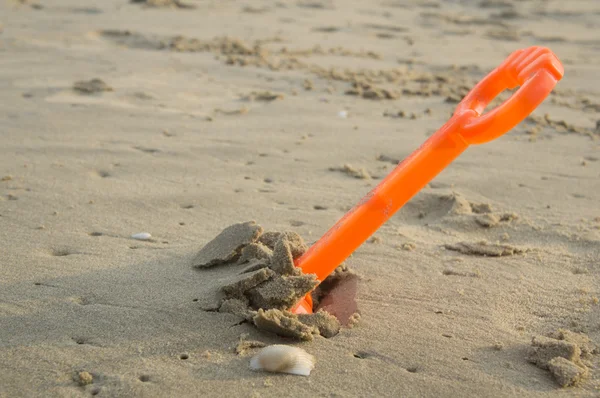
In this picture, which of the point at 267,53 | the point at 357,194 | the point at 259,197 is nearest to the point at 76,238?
the point at 259,197

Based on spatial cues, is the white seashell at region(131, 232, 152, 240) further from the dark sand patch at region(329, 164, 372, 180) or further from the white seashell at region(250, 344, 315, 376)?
the dark sand patch at region(329, 164, 372, 180)

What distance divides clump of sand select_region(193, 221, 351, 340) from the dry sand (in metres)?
0.05

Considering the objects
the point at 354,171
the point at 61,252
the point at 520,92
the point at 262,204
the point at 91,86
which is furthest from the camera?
the point at 91,86

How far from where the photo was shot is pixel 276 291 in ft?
6.82

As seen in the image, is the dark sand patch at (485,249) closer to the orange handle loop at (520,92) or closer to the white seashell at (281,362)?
the orange handle loop at (520,92)

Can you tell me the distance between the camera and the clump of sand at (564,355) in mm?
1898

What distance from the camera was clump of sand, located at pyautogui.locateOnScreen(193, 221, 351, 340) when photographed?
200 cm

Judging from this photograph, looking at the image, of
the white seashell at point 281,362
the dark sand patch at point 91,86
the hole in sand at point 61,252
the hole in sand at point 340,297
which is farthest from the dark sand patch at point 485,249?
the dark sand patch at point 91,86

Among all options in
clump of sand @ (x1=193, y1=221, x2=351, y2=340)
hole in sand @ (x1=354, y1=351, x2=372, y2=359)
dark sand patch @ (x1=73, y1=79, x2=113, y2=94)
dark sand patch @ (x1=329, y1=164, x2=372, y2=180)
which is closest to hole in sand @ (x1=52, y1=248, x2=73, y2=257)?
clump of sand @ (x1=193, y1=221, x2=351, y2=340)

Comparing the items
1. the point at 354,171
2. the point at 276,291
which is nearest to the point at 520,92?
the point at 276,291

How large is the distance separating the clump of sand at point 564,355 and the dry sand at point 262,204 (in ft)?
0.03

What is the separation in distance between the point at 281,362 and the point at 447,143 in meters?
0.73

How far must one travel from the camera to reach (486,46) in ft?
22.2

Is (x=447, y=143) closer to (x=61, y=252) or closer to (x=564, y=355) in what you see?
(x=564, y=355)
